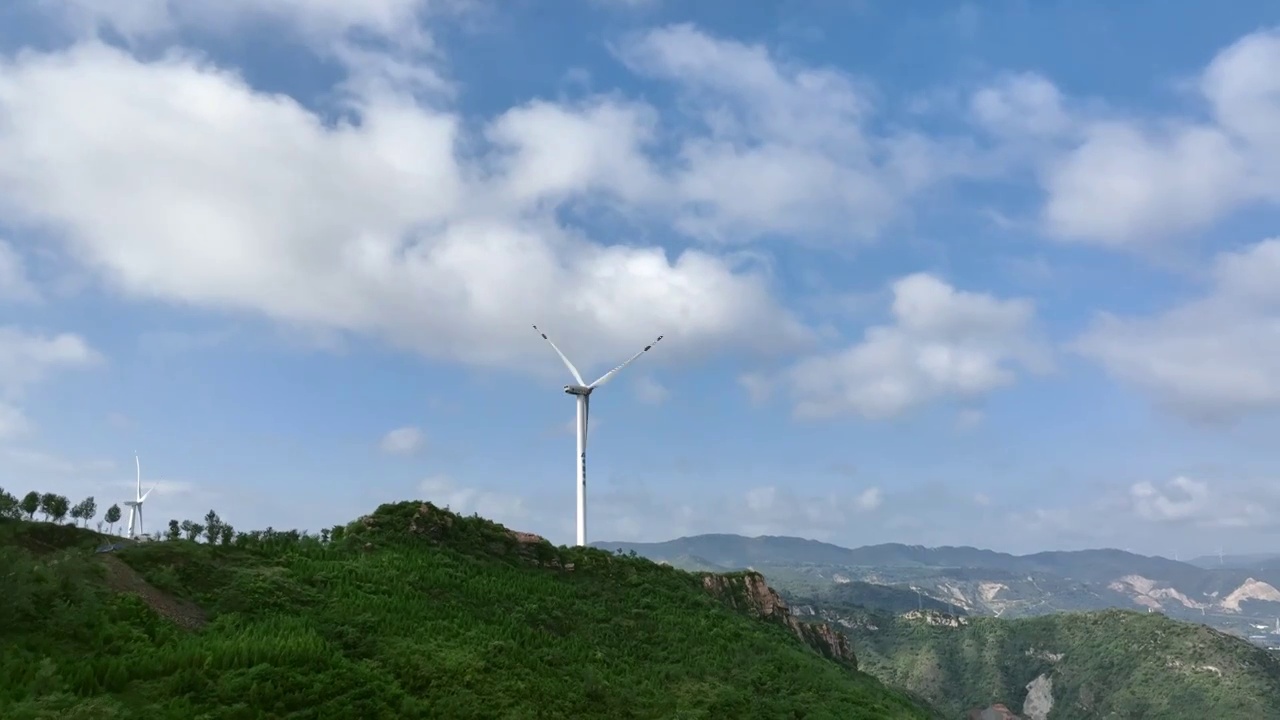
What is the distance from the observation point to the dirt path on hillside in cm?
3266

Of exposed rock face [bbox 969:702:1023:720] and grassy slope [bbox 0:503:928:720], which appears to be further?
exposed rock face [bbox 969:702:1023:720]

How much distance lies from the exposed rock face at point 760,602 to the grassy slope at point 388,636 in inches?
360

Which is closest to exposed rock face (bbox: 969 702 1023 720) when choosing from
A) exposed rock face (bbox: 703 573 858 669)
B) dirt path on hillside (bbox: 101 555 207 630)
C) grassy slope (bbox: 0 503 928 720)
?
exposed rock face (bbox: 703 573 858 669)

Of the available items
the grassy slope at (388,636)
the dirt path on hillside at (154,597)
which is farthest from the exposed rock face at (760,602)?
the dirt path on hillside at (154,597)

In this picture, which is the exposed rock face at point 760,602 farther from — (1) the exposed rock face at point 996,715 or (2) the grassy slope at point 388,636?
(1) the exposed rock face at point 996,715

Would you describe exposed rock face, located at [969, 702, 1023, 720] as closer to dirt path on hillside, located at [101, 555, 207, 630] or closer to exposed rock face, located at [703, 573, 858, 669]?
exposed rock face, located at [703, 573, 858, 669]

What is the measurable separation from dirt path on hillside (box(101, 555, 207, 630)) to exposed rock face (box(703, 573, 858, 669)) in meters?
50.4

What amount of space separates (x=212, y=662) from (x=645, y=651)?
96.8 ft

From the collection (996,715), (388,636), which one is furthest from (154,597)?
(996,715)

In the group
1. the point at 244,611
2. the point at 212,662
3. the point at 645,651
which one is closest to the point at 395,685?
the point at 212,662

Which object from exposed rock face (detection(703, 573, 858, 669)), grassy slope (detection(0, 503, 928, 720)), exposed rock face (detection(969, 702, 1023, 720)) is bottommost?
exposed rock face (detection(969, 702, 1023, 720))

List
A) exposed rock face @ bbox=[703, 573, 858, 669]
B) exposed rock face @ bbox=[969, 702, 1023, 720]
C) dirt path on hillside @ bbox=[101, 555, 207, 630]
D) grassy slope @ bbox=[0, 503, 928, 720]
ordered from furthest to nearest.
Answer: exposed rock face @ bbox=[969, 702, 1023, 720] → exposed rock face @ bbox=[703, 573, 858, 669] → dirt path on hillside @ bbox=[101, 555, 207, 630] → grassy slope @ bbox=[0, 503, 928, 720]

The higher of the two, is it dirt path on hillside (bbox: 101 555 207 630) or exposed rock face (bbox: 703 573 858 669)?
dirt path on hillside (bbox: 101 555 207 630)

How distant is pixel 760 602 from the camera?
81.4 m
